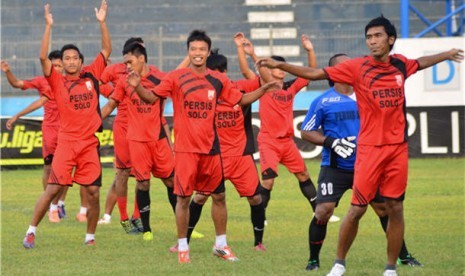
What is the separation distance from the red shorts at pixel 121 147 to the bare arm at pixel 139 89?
3656mm

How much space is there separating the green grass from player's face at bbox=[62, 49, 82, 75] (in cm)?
215

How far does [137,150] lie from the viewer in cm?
1352

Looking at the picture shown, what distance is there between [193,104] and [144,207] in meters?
3.05

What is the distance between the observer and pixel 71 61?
12.4m

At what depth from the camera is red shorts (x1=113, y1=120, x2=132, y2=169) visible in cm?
1413

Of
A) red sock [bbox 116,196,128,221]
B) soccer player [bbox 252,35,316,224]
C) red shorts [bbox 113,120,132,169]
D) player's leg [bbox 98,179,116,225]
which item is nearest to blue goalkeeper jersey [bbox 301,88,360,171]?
soccer player [bbox 252,35,316,224]

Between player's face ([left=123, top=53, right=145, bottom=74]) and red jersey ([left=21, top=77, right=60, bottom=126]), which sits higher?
player's face ([left=123, top=53, right=145, bottom=74])

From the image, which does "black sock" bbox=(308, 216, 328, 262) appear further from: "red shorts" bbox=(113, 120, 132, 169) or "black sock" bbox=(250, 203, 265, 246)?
"red shorts" bbox=(113, 120, 132, 169)

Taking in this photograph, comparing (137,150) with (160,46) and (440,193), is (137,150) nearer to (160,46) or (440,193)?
(440,193)

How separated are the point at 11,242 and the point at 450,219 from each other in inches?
244

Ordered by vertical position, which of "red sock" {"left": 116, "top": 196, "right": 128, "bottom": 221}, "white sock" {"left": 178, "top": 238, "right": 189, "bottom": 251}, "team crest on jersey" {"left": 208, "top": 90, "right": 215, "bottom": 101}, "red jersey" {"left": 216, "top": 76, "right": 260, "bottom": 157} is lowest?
"white sock" {"left": 178, "top": 238, "right": 189, "bottom": 251}

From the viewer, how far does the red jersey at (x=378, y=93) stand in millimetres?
9289

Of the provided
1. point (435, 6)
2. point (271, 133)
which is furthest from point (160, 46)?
point (271, 133)

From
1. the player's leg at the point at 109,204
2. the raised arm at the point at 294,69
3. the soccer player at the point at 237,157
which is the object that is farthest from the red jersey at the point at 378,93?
the player's leg at the point at 109,204
